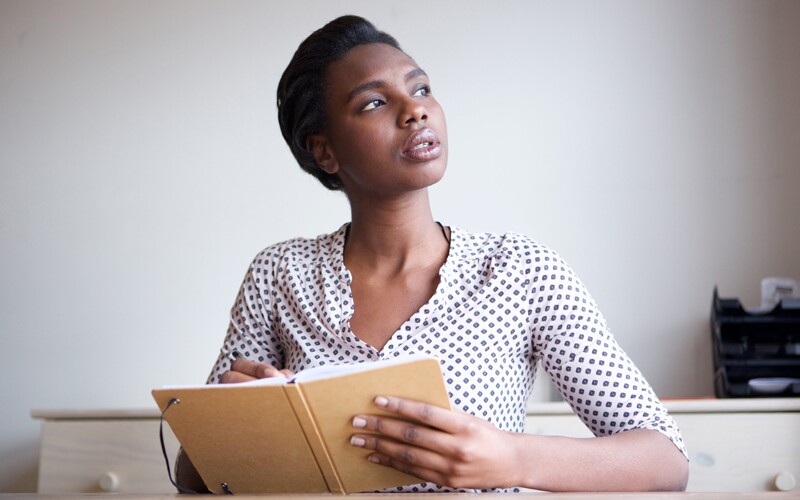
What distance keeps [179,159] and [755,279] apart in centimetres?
159

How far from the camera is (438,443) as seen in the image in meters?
1.03

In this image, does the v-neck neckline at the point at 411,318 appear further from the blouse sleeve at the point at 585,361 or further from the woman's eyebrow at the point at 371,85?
the woman's eyebrow at the point at 371,85

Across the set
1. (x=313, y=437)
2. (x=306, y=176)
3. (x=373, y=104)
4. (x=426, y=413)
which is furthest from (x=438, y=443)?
(x=306, y=176)

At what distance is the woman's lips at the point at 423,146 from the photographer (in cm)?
142

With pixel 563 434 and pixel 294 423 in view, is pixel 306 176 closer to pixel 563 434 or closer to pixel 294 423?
pixel 563 434

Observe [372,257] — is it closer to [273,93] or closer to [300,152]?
[300,152]

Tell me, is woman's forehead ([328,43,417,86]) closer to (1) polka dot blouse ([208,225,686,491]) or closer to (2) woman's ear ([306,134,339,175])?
(2) woman's ear ([306,134,339,175])

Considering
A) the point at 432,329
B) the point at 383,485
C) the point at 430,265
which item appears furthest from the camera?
the point at 430,265

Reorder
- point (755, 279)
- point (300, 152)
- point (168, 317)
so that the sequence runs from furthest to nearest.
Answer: point (168, 317) < point (755, 279) < point (300, 152)

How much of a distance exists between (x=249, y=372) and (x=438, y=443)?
0.38m

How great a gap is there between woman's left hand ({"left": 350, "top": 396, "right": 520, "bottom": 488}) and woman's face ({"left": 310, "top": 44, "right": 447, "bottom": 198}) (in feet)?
1.60

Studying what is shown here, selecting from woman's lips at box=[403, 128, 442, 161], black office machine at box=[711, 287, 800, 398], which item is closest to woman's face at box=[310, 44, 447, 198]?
woman's lips at box=[403, 128, 442, 161]

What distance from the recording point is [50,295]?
264 centimetres

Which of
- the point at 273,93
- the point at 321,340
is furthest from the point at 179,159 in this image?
the point at 321,340
